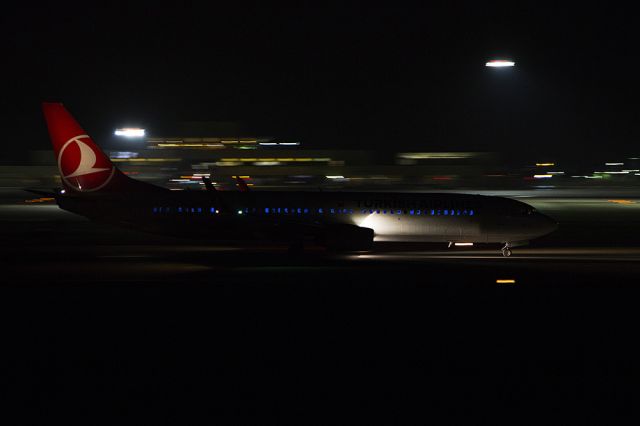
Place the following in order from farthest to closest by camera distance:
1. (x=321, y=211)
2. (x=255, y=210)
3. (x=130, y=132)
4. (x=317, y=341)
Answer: (x=130, y=132) → (x=321, y=211) → (x=255, y=210) → (x=317, y=341)

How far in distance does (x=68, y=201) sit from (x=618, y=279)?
22.8 meters

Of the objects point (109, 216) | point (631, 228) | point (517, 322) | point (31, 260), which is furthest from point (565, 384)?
point (631, 228)

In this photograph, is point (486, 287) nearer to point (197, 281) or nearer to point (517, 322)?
point (517, 322)

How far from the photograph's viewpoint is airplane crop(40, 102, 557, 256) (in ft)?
114

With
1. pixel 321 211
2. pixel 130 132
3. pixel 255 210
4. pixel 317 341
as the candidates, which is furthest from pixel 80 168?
pixel 130 132

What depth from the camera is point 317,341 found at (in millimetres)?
14953

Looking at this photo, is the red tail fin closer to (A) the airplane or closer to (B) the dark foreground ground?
(A) the airplane

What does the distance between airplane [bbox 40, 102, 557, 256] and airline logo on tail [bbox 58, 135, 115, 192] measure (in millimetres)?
45

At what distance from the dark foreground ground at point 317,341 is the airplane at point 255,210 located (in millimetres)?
4729

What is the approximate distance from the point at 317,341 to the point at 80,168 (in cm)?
2371

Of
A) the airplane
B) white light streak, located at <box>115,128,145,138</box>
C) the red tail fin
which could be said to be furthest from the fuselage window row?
white light streak, located at <box>115,128,145,138</box>

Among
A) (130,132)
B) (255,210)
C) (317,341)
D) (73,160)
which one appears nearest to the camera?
(317,341)

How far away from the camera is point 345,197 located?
117ft

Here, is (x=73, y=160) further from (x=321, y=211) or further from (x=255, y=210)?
(x=321, y=211)
